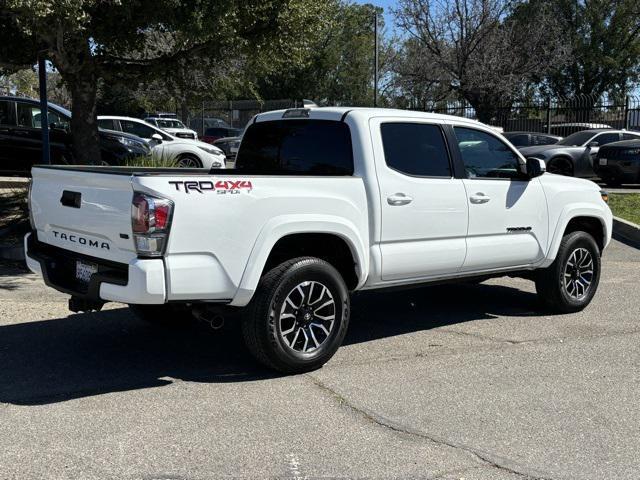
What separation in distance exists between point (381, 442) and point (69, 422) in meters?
1.92

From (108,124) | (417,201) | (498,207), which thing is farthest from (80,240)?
(108,124)

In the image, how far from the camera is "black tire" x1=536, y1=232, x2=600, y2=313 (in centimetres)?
731

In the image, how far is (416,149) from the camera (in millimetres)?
6219

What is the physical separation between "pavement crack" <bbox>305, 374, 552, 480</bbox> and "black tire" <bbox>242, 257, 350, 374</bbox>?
29cm

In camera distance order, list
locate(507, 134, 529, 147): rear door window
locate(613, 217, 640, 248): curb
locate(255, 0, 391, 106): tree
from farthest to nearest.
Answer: locate(255, 0, 391, 106): tree → locate(507, 134, 529, 147): rear door window → locate(613, 217, 640, 248): curb

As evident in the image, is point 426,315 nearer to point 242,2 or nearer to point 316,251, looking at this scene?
point 316,251

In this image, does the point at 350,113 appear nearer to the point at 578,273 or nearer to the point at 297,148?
the point at 297,148

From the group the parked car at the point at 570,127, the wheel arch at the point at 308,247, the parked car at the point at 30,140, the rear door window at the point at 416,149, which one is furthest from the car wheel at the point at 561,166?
the wheel arch at the point at 308,247

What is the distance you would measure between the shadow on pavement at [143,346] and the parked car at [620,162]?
1207 cm

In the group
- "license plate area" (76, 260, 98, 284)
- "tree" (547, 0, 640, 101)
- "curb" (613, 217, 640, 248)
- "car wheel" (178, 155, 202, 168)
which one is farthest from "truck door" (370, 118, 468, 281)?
"tree" (547, 0, 640, 101)

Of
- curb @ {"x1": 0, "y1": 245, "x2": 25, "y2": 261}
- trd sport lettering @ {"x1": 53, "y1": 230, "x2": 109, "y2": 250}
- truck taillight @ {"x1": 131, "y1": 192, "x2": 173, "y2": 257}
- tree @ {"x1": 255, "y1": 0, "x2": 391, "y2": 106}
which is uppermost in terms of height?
tree @ {"x1": 255, "y1": 0, "x2": 391, "y2": 106}

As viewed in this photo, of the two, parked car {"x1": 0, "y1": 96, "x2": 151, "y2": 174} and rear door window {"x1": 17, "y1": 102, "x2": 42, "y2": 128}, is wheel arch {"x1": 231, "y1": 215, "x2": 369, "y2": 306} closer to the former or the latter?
parked car {"x1": 0, "y1": 96, "x2": 151, "y2": 174}

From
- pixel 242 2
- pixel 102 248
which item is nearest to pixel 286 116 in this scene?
pixel 102 248

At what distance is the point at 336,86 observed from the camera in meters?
49.3
